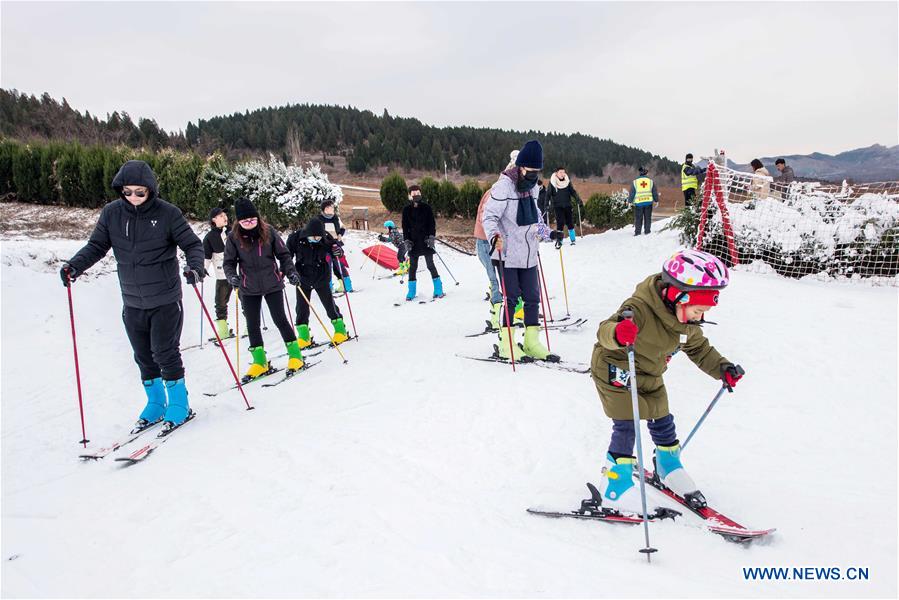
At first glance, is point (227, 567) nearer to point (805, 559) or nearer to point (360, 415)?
point (360, 415)

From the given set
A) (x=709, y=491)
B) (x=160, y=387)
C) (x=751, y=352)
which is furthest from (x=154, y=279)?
(x=751, y=352)

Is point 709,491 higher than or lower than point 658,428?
lower

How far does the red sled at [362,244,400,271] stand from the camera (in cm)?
1384

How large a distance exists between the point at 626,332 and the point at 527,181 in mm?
2991

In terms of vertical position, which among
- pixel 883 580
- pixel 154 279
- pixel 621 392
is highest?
pixel 154 279

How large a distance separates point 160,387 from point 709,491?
469cm

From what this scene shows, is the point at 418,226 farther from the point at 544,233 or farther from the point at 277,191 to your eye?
the point at 277,191

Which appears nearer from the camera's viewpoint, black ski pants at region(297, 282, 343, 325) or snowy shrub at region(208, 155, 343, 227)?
black ski pants at region(297, 282, 343, 325)

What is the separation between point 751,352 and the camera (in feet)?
19.3

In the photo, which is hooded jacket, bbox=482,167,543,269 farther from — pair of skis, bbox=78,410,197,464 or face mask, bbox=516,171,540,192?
pair of skis, bbox=78,410,197,464

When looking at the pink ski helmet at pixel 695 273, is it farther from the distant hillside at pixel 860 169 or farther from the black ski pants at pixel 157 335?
the distant hillside at pixel 860 169

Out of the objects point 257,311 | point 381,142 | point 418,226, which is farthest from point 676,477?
point 381,142

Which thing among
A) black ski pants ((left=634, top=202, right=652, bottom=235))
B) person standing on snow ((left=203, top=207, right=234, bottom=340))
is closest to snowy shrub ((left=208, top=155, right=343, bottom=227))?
person standing on snow ((left=203, top=207, right=234, bottom=340))

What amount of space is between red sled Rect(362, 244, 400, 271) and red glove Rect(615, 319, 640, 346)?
1141cm
